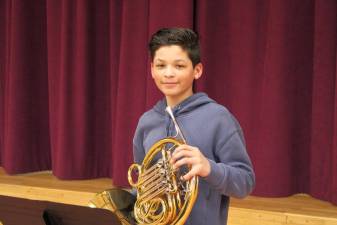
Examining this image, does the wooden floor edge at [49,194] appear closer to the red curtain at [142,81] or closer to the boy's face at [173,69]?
the red curtain at [142,81]

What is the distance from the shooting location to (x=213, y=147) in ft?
3.79

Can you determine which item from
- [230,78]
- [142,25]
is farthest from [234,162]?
[142,25]

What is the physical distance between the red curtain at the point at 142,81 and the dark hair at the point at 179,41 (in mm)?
1347

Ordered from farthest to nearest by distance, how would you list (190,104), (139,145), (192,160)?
(139,145)
(190,104)
(192,160)

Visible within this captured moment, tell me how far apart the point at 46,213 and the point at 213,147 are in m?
0.42

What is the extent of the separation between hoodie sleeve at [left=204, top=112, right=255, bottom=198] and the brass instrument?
72mm

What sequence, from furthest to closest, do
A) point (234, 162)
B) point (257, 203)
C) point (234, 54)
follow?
1. point (234, 54)
2. point (257, 203)
3. point (234, 162)

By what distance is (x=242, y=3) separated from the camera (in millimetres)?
2574

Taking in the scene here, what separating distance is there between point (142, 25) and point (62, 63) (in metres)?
0.60

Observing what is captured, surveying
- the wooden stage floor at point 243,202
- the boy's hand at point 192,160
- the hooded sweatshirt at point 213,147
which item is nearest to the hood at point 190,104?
the hooded sweatshirt at point 213,147

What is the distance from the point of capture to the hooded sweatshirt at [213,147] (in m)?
1.06

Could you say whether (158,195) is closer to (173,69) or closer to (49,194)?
(173,69)

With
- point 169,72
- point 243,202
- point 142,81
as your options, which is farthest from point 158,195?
point 142,81

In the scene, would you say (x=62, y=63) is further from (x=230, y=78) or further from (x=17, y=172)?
(x=230, y=78)
